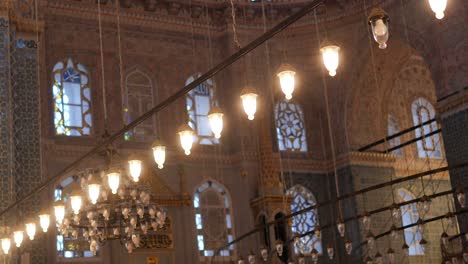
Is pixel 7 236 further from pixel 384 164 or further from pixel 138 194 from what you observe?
pixel 384 164

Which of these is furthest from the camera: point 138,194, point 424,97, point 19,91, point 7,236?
point 424,97

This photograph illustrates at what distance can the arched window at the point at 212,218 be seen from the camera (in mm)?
16172

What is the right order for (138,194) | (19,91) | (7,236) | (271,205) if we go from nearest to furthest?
(138,194)
(7,236)
(19,91)
(271,205)

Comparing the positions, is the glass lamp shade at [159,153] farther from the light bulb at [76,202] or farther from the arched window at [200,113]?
the arched window at [200,113]

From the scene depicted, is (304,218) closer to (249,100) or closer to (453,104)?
(453,104)

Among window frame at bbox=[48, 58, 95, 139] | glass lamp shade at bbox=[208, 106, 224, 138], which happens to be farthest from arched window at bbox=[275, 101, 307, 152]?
glass lamp shade at bbox=[208, 106, 224, 138]

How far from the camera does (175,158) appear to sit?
16.4 m

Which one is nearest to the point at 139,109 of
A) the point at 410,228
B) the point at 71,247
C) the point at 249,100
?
the point at 71,247

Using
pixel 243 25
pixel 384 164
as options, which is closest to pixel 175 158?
pixel 243 25

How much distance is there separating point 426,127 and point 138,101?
7.73m

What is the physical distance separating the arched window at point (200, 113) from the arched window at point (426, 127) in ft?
18.6

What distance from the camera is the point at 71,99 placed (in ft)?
52.0

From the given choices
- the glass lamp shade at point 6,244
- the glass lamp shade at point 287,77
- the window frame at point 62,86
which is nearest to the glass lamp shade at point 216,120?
the glass lamp shade at point 287,77

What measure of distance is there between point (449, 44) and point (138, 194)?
276 inches
